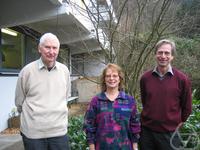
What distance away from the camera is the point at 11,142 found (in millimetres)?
7777

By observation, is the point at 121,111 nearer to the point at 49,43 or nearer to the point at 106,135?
the point at 106,135

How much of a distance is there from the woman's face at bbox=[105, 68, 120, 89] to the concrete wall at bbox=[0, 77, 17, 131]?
6228 mm

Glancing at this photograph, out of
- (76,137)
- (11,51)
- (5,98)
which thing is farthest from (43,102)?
(11,51)

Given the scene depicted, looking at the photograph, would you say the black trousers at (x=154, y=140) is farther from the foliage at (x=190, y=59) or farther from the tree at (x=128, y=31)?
the foliage at (x=190, y=59)

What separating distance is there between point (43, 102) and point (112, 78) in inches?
29.8

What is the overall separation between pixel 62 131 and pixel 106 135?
1.83 ft

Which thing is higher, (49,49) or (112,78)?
(49,49)


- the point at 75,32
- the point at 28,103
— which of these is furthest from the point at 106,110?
the point at 75,32

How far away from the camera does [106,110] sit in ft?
12.2

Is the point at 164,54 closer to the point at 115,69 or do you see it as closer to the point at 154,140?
the point at 115,69

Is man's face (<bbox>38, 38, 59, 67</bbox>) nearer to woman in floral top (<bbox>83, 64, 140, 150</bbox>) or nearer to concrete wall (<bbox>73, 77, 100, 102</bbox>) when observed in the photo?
woman in floral top (<bbox>83, 64, 140, 150</bbox>)

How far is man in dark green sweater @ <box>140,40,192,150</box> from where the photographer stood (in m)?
3.92

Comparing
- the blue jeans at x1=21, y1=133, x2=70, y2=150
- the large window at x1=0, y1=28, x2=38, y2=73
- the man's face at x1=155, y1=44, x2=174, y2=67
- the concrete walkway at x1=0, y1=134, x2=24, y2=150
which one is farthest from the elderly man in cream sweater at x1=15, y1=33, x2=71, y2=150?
the large window at x1=0, y1=28, x2=38, y2=73

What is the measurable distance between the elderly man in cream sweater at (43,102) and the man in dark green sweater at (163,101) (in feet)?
2.91
